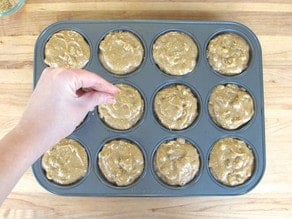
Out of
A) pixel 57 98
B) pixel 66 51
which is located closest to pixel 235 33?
pixel 66 51

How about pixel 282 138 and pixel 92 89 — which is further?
pixel 282 138

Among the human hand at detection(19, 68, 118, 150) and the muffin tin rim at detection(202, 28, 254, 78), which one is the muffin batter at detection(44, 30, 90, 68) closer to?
the human hand at detection(19, 68, 118, 150)

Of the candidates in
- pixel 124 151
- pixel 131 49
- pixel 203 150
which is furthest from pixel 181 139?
pixel 131 49

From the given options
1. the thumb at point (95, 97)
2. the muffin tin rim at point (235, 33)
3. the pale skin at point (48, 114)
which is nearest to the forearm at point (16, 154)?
the pale skin at point (48, 114)

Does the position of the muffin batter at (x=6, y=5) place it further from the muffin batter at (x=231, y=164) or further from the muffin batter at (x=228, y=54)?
the muffin batter at (x=231, y=164)

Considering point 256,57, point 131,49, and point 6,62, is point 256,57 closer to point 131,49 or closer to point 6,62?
point 131,49

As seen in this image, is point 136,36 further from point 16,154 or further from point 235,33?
point 16,154
